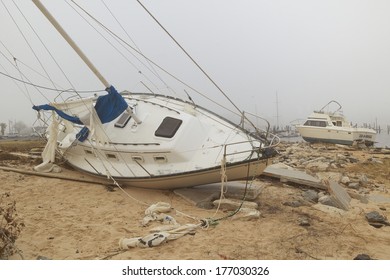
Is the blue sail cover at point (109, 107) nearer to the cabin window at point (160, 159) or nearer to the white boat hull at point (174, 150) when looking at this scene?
the white boat hull at point (174, 150)

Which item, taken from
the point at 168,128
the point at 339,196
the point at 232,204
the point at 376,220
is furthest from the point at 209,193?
the point at 376,220

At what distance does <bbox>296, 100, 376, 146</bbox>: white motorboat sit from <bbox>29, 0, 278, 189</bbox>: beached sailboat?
73.2 ft

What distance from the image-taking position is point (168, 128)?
8320mm

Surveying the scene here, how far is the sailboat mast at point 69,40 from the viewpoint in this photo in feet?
22.5

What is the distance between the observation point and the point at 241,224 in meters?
5.98

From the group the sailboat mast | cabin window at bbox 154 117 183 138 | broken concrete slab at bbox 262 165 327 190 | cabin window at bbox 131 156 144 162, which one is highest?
the sailboat mast

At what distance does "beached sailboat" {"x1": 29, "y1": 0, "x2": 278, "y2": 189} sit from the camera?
23.4 feet

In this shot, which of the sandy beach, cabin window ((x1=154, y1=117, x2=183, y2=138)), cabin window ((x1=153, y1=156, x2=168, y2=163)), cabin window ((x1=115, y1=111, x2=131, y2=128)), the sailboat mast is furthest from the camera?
cabin window ((x1=115, y1=111, x2=131, y2=128))

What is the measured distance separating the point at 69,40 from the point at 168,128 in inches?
127

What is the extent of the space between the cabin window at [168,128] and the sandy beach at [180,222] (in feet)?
5.06

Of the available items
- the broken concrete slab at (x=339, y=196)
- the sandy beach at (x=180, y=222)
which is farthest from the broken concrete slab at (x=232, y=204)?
the broken concrete slab at (x=339, y=196)

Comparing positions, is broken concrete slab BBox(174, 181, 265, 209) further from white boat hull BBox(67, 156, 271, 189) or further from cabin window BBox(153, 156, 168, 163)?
cabin window BBox(153, 156, 168, 163)

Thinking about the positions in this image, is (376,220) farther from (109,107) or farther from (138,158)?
(109,107)

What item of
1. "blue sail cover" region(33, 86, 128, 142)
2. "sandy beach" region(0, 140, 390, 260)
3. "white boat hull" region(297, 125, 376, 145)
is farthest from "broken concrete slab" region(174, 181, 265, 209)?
"white boat hull" region(297, 125, 376, 145)
